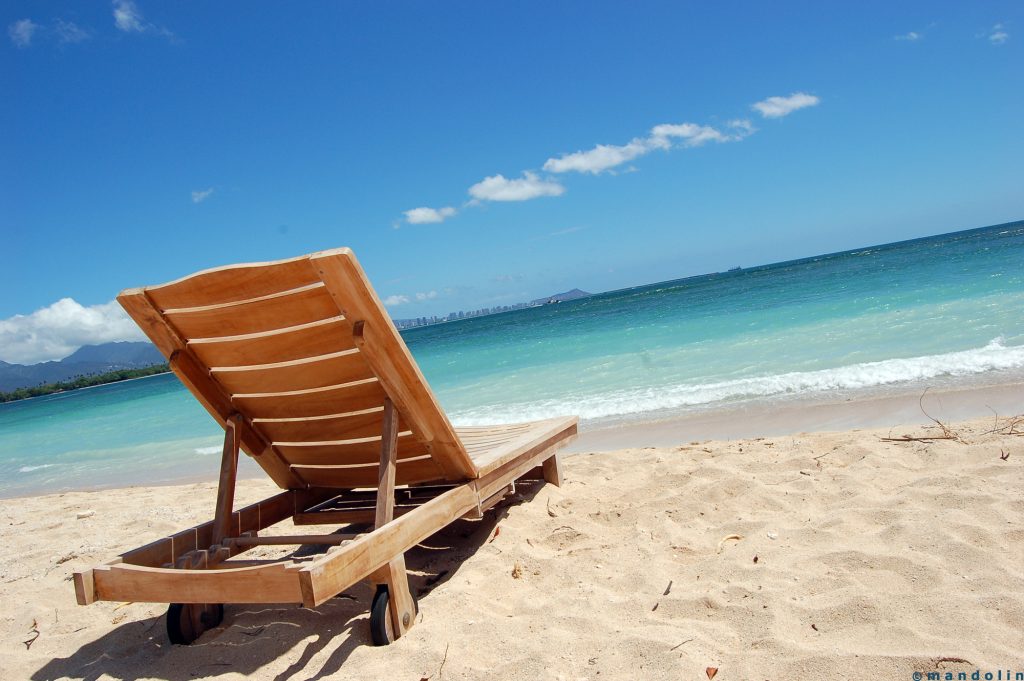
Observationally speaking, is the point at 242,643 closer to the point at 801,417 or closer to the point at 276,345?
the point at 276,345

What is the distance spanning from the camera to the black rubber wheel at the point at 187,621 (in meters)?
2.36

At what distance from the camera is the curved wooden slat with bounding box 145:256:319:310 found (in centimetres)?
206

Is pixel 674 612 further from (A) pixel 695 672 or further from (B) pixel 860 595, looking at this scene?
(B) pixel 860 595

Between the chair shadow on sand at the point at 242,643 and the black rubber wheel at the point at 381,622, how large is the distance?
Answer: 90 millimetres

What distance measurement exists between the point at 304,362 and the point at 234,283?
40cm

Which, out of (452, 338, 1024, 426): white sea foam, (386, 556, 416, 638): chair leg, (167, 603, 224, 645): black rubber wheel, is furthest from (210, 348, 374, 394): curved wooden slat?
(452, 338, 1024, 426): white sea foam

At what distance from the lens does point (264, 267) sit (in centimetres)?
208

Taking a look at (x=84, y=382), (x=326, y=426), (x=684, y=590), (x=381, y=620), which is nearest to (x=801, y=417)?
(x=684, y=590)

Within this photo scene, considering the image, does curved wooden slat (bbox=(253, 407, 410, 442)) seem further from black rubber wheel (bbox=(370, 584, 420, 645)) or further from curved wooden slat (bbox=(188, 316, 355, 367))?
black rubber wheel (bbox=(370, 584, 420, 645))

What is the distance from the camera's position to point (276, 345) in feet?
7.73

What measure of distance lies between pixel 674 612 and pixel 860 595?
579 millimetres

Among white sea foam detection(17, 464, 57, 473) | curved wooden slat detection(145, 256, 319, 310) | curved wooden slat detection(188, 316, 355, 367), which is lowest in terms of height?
white sea foam detection(17, 464, 57, 473)

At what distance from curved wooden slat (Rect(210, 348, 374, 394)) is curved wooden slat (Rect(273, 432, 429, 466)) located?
0.35 m

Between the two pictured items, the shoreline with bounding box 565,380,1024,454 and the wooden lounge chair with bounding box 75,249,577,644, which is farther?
the shoreline with bounding box 565,380,1024,454
